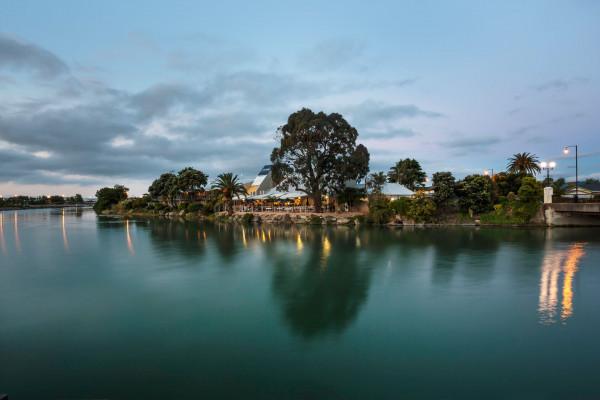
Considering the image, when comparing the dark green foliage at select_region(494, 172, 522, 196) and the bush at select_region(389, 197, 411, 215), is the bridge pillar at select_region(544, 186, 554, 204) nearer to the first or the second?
the dark green foliage at select_region(494, 172, 522, 196)

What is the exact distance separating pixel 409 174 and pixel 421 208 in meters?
21.4

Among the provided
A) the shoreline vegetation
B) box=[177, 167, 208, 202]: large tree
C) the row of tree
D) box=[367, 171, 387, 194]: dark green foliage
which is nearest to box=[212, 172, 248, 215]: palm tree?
the shoreline vegetation

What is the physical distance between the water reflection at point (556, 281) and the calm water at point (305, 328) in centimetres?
10

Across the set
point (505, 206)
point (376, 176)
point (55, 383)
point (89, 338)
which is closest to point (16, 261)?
point (89, 338)

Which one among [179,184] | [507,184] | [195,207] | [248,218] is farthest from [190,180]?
[507,184]

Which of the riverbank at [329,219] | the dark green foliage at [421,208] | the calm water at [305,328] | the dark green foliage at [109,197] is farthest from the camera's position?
the dark green foliage at [109,197]

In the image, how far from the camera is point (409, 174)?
6022 centimetres

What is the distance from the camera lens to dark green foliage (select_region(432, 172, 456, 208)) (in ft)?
132

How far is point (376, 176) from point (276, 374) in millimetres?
41085

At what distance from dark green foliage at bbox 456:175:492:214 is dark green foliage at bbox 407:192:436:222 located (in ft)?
11.5

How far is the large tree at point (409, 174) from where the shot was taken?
60156mm

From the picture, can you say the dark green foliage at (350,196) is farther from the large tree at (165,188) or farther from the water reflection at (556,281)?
the large tree at (165,188)

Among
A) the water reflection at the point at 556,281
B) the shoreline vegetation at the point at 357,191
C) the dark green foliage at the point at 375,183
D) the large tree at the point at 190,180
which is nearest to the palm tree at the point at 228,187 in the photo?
the shoreline vegetation at the point at 357,191

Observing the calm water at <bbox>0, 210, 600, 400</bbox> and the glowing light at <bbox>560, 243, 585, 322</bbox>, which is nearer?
the calm water at <bbox>0, 210, 600, 400</bbox>
